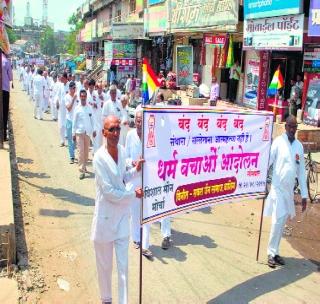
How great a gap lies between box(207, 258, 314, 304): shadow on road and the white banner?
96 cm

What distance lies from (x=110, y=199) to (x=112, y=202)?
0.18 ft

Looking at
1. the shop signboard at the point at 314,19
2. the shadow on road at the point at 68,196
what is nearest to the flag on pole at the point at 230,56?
the shop signboard at the point at 314,19

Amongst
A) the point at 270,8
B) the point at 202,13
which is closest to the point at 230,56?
the point at 202,13

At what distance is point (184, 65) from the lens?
20.1 metres

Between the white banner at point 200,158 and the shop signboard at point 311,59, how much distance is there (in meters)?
9.37

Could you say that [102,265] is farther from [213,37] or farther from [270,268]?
[213,37]

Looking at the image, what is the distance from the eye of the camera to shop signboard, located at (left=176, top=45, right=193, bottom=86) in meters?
19.7

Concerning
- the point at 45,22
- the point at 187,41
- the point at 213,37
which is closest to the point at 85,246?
the point at 213,37

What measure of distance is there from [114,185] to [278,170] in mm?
2489

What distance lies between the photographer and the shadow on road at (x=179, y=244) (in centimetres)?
613

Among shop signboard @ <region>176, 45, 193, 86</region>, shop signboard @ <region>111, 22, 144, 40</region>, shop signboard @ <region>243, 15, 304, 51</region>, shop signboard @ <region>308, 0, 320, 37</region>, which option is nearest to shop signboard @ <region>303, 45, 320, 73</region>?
shop signboard @ <region>243, 15, 304, 51</region>

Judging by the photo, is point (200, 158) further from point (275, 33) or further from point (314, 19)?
point (275, 33)

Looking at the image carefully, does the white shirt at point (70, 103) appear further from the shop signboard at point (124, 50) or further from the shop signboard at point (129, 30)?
the shop signboard at point (124, 50)

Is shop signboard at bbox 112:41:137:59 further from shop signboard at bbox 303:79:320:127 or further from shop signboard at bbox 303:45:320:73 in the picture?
shop signboard at bbox 303:79:320:127
